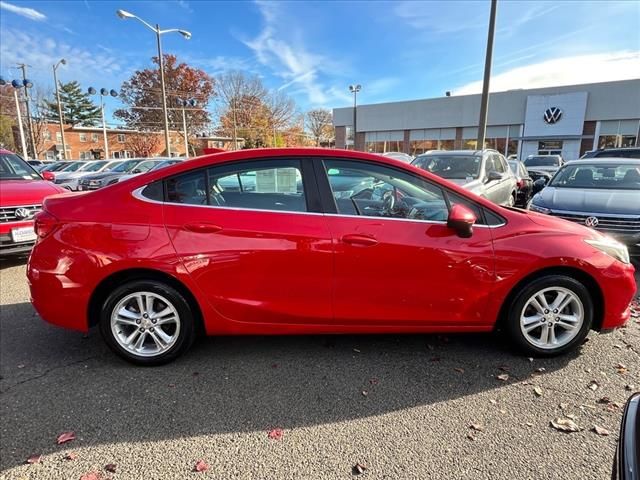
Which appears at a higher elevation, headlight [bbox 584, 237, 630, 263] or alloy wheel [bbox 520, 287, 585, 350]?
headlight [bbox 584, 237, 630, 263]

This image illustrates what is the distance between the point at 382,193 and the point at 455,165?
6.08m

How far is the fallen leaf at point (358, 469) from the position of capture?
223cm

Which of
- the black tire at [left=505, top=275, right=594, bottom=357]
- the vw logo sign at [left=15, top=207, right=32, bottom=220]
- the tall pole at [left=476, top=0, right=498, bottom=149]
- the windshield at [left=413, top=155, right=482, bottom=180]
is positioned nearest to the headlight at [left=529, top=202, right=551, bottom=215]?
the windshield at [left=413, top=155, right=482, bottom=180]

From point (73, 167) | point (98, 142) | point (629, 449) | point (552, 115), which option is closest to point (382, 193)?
point (629, 449)

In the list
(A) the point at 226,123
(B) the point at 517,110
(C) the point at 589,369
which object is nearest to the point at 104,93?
(A) the point at 226,123

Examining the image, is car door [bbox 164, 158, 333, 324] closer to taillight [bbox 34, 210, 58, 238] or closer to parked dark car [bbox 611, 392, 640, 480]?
taillight [bbox 34, 210, 58, 238]

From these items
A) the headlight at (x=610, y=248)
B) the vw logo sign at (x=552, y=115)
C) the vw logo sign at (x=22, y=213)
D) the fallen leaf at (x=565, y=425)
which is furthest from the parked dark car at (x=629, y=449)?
the vw logo sign at (x=552, y=115)

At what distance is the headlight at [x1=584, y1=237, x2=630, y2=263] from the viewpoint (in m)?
3.28

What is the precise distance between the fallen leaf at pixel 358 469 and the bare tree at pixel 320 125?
69427 millimetres

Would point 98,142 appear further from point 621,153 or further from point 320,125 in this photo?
point 621,153

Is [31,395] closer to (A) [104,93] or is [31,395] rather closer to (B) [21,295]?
(B) [21,295]

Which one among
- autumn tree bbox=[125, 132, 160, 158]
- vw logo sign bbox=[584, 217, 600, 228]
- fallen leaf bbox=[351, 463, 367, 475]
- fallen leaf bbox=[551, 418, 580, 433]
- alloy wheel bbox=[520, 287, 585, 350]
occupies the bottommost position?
fallen leaf bbox=[351, 463, 367, 475]

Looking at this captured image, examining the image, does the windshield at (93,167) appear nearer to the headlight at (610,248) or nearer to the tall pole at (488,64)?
the tall pole at (488,64)

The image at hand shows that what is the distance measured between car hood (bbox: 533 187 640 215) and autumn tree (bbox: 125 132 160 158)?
56369 millimetres
